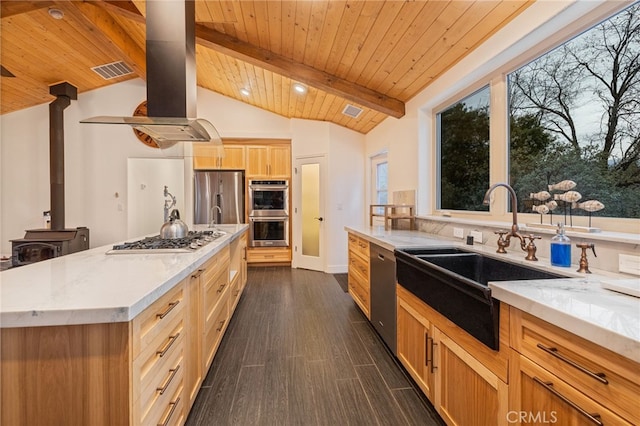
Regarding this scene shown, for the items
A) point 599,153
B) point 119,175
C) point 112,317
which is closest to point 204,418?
point 112,317

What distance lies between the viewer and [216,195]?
5406mm

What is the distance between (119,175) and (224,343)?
4469 mm

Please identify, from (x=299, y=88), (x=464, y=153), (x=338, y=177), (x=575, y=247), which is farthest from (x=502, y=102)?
(x=338, y=177)

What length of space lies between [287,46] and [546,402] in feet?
11.3

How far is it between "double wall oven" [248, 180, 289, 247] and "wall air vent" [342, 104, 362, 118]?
68.8 inches

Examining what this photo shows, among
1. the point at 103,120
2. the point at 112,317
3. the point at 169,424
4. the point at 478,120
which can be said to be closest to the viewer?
the point at 112,317

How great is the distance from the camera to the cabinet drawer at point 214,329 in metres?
2.01

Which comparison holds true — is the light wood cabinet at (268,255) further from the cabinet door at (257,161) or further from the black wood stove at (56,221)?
the black wood stove at (56,221)

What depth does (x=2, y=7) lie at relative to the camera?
10.1ft

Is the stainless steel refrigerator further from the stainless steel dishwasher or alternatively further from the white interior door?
the stainless steel dishwasher

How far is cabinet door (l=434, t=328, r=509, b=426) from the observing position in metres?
1.14

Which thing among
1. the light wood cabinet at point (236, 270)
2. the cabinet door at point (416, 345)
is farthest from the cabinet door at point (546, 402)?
the light wood cabinet at point (236, 270)

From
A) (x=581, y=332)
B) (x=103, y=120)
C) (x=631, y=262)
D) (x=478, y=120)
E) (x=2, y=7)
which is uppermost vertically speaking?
(x=2, y=7)

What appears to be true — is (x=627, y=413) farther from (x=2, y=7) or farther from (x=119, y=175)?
(x=119, y=175)
